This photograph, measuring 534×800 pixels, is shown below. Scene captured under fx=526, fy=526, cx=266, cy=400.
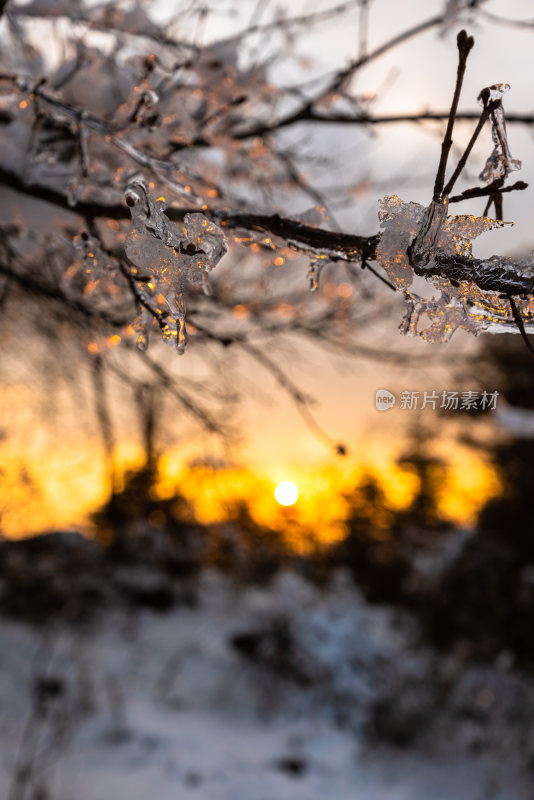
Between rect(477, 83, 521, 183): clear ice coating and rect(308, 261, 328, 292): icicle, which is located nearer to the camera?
rect(477, 83, 521, 183): clear ice coating

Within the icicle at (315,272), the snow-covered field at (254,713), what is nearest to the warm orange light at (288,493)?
the icicle at (315,272)

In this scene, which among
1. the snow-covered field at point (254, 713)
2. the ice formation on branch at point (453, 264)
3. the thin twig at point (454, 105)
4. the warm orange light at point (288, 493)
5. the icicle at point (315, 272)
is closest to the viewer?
the thin twig at point (454, 105)

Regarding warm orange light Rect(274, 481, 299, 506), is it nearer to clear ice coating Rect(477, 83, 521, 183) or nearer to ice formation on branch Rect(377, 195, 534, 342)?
ice formation on branch Rect(377, 195, 534, 342)

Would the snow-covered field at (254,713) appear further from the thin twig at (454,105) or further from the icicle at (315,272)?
the thin twig at (454,105)

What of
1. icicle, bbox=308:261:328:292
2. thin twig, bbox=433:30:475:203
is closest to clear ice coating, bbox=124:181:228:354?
icicle, bbox=308:261:328:292

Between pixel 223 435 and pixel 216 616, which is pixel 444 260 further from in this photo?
pixel 216 616

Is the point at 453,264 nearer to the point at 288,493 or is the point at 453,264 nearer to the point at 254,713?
the point at 288,493

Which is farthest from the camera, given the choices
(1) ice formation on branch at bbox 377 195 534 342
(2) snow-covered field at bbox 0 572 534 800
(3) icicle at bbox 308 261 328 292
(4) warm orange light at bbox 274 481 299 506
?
(2) snow-covered field at bbox 0 572 534 800
